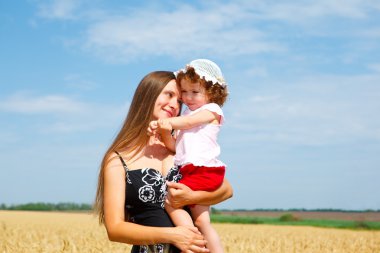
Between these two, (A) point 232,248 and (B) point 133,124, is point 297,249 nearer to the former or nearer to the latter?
(A) point 232,248

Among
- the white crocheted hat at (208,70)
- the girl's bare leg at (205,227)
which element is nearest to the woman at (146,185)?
the girl's bare leg at (205,227)

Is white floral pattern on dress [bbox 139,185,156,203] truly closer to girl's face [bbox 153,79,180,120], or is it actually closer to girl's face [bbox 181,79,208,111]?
girl's face [bbox 153,79,180,120]

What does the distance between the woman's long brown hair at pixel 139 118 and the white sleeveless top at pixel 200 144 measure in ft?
0.98

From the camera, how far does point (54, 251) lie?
8.07 meters

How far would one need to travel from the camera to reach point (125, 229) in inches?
187

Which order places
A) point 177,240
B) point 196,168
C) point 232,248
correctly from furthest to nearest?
point 232,248
point 196,168
point 177,240

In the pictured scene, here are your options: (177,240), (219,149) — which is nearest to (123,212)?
(177,240)

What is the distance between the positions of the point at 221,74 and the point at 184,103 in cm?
42

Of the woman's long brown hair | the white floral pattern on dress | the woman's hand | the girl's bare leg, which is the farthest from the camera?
the woman's long brown hair

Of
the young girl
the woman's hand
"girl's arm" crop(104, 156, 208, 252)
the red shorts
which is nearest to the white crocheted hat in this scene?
the young girl

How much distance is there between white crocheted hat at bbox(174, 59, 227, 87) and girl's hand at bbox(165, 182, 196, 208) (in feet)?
→ 3.11

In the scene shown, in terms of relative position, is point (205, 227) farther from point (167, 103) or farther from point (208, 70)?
point (208, 70)

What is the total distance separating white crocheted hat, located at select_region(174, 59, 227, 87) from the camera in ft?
16.8

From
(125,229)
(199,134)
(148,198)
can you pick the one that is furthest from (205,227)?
(199,134)
